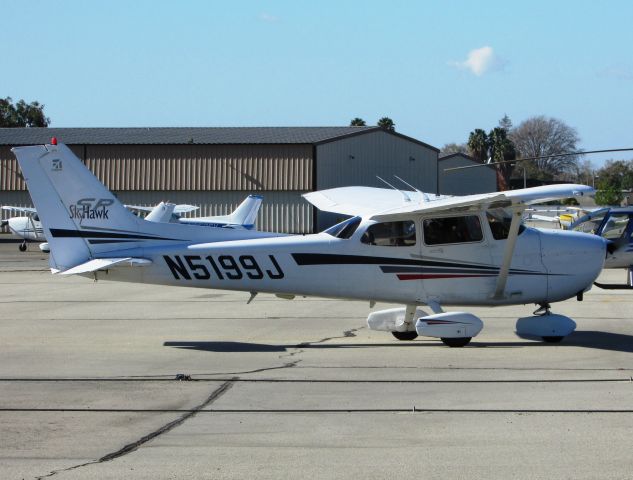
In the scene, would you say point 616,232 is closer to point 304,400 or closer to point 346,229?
point 346,229

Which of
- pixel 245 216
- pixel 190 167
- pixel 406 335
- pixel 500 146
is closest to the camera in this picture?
pixel 406 335

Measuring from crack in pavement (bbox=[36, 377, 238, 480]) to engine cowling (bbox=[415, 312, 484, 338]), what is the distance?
3047 millimetres

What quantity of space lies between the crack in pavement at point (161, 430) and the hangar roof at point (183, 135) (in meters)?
48.7

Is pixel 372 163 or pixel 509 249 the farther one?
pixel 372 163

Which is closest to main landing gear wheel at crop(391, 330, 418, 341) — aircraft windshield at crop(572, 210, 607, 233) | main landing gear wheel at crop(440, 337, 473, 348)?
main landing gear wheel at crop(440, 337, 473, 348)

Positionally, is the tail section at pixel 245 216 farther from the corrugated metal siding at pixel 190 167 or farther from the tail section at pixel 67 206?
the tail section at pixel 67 206

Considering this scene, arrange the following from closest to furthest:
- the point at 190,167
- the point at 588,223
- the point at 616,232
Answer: the point at 616,232, the point at 588,223, the point at 190,167

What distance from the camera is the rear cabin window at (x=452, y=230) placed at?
12.6 meters

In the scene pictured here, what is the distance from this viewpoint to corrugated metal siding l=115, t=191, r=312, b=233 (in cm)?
5781

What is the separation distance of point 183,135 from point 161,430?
55743 millimetres

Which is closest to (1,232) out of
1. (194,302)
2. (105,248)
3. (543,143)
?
(194,302)

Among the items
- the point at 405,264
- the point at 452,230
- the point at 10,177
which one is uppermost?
the point at 10,177

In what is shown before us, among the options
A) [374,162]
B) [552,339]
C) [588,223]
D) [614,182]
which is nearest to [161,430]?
[552,339]

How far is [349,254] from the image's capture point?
495 inches
